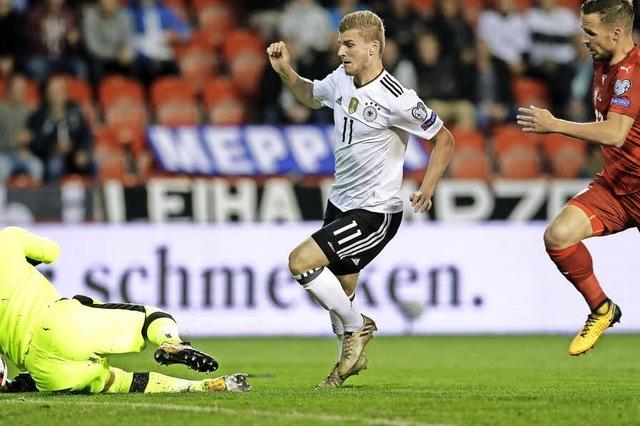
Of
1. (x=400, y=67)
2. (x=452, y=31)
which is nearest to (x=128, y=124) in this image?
(x=400, y=67)

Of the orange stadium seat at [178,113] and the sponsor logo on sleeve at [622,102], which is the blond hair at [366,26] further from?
the orange stadium seat at [178,113]

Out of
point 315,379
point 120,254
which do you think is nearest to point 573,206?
point 315,379

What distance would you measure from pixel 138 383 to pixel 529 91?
11156mm

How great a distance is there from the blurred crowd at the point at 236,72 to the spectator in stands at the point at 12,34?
19mm

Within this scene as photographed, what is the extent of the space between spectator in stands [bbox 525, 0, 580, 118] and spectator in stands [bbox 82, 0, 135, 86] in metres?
5.67

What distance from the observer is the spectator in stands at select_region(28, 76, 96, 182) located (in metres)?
16.0

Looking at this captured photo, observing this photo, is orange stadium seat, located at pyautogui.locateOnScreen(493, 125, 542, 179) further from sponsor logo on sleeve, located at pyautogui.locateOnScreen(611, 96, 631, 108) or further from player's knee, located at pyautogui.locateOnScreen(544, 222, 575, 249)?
sponsor logo on sleeve, located at pyautogui.locateOnScreen(611, 96, 631, 108)

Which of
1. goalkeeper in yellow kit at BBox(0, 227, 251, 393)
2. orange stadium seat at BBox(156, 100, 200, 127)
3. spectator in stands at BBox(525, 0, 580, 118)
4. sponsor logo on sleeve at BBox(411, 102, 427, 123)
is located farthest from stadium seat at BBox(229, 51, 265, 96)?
goalkeeper in yellow kit at BBox(0, 227, 251, 393)

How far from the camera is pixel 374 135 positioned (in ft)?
30.0

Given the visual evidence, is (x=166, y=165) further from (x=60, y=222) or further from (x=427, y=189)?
(x=427, y=189)

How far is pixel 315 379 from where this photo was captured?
1053 centimetres

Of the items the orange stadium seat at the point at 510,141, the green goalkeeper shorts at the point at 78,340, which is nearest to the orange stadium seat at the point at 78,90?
the orange stadium seat at the point at 510,141

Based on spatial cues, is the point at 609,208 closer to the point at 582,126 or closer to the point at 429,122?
the point at 582,126

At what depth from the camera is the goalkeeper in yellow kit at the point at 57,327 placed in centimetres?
820
